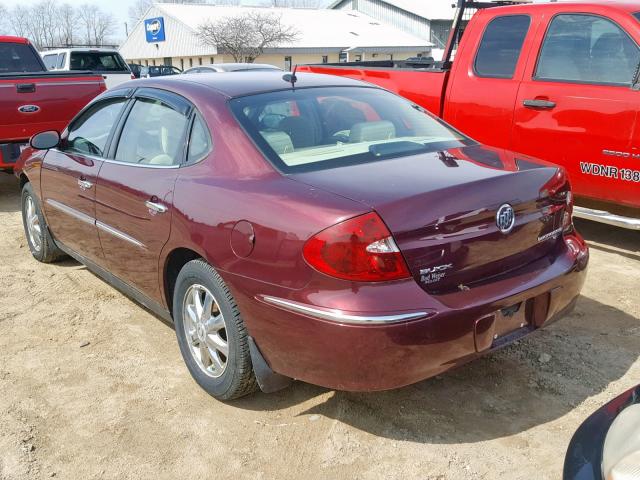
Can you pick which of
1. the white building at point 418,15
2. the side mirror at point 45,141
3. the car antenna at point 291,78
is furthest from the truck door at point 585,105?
the white building at point 418,15

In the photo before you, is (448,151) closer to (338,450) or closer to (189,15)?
(338,450)

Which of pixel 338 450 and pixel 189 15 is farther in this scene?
pixel 189 15

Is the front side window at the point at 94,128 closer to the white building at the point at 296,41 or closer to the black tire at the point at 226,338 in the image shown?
the black tire at the point at 226,338

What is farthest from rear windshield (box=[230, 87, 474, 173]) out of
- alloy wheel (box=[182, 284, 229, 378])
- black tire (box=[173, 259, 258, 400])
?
alloy wheel (box=[182, 284, 229, 378])

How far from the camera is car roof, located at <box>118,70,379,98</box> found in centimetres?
356

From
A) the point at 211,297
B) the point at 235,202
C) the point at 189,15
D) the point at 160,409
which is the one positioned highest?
the point at 189,15

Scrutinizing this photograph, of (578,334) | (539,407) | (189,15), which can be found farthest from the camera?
(189,15)

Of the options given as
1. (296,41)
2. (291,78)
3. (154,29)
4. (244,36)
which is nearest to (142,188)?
(291,78)

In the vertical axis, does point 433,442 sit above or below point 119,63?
below

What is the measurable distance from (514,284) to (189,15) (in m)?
50.5

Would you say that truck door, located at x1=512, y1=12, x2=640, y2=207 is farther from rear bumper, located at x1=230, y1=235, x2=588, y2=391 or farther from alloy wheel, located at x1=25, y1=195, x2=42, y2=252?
alloy wheel, located at x1=25, y1=195, x2=42, y2=252

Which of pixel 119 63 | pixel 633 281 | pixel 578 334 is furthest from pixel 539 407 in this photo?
pixel 119 63

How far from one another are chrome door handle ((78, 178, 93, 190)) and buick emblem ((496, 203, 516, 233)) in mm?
Result: 2639

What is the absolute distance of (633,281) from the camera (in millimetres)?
4754
